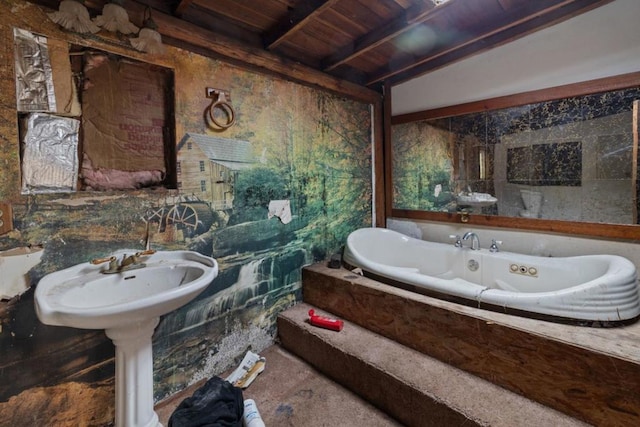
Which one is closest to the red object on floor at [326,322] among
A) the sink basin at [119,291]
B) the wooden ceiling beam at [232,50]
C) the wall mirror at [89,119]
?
the sink basin at [119,291]

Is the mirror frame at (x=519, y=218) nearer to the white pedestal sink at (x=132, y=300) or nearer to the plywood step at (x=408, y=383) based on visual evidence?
the plywood step at (x=408, y=383)

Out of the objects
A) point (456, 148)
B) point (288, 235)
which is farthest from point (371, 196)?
point (288, 235)

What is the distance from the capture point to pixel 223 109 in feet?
5.98

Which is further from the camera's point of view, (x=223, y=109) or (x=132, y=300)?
(x=223, y=109)

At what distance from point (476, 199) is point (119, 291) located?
2614 millimetres

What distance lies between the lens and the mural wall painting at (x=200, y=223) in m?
1.22

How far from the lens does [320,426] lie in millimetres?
1444

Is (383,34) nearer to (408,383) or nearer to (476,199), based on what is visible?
(476,199)

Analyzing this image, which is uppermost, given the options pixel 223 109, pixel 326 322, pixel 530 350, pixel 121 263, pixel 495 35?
pixel 495 35

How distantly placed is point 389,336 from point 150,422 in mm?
1342

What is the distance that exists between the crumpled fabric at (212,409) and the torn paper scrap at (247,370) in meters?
0.26

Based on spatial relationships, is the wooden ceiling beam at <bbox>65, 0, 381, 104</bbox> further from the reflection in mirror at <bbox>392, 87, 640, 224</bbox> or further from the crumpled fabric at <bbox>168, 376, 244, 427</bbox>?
the crumpled fabric at <bbox>168, 376, 244, 427</bbox>

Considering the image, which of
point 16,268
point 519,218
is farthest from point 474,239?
point 16,268

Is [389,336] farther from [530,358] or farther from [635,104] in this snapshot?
[635,104]
